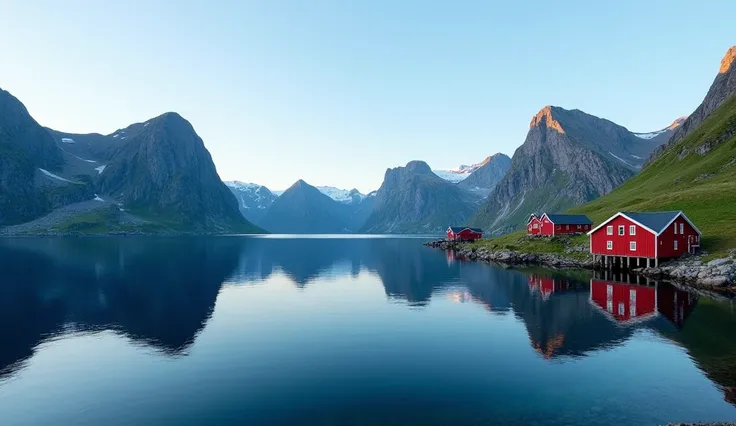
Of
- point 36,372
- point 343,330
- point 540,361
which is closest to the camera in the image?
point 36,372

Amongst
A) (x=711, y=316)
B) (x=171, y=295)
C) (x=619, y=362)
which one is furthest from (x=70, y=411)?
(x=711, y=316)

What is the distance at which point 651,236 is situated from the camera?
8044cm

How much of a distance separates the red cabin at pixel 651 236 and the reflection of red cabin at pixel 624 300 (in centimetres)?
1385

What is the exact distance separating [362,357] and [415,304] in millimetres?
25727

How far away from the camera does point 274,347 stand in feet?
128

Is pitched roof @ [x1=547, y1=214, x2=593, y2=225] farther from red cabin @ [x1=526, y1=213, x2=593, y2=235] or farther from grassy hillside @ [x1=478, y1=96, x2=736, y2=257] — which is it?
grassy hillside @ [x1=478, y1=96, x2=736, y2=257]

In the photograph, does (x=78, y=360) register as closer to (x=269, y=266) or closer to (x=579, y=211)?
(x=269, y=266)

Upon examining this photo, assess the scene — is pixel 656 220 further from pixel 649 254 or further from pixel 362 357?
pixel 362 357

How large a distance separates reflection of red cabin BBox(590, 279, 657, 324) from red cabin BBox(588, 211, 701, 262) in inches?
545

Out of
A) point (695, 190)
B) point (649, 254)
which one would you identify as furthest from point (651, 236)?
point (695, 190)

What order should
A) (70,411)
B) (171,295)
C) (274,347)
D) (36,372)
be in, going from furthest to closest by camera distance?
(171,295) < (274,347) < (36,372) < (70,411)

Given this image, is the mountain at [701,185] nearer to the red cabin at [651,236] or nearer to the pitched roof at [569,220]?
the red cabin at [651,236]

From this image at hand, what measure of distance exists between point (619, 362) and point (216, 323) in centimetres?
3789

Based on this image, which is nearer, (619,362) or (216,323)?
(619,362)
